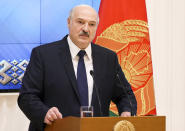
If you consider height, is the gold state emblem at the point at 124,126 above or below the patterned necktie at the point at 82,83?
below

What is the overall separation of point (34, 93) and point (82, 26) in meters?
0.71

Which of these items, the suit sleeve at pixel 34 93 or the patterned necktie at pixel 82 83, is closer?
the suit sleeve at pixel 34 93

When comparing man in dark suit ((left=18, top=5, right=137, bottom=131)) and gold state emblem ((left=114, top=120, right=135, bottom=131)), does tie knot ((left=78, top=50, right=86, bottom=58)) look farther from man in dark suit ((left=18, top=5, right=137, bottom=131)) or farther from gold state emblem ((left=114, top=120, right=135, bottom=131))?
gold state emblem ((left=114, top=120, right=135, bottom=131))

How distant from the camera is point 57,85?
9.51ft

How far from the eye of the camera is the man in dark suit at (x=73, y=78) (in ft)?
9.29

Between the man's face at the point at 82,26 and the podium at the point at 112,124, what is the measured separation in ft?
2.98

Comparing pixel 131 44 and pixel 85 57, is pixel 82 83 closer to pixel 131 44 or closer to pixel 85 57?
pixel 85 57

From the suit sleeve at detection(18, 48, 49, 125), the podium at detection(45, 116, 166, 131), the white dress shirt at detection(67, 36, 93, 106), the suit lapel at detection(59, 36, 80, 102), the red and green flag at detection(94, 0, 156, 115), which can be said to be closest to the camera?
the podium at detection(45, 116, 166, 131)

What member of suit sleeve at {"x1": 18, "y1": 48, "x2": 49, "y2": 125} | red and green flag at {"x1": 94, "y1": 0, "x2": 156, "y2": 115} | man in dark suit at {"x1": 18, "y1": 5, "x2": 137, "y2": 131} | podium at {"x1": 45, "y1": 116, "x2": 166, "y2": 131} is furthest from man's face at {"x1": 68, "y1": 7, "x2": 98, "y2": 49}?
red and green flag at {"x1": 94, "y1": 0, "x2": 156, "y2": 115}

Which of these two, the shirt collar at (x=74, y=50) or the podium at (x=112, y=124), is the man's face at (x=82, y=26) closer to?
the shirt collar at (x=74, y=50)

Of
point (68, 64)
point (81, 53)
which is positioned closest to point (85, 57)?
point (81, 53)

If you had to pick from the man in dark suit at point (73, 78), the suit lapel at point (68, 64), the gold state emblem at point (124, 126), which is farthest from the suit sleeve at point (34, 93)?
the gold state emblem at point (124, 126)

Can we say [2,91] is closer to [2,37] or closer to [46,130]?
[2,37]

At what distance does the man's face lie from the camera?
307 centimetres
